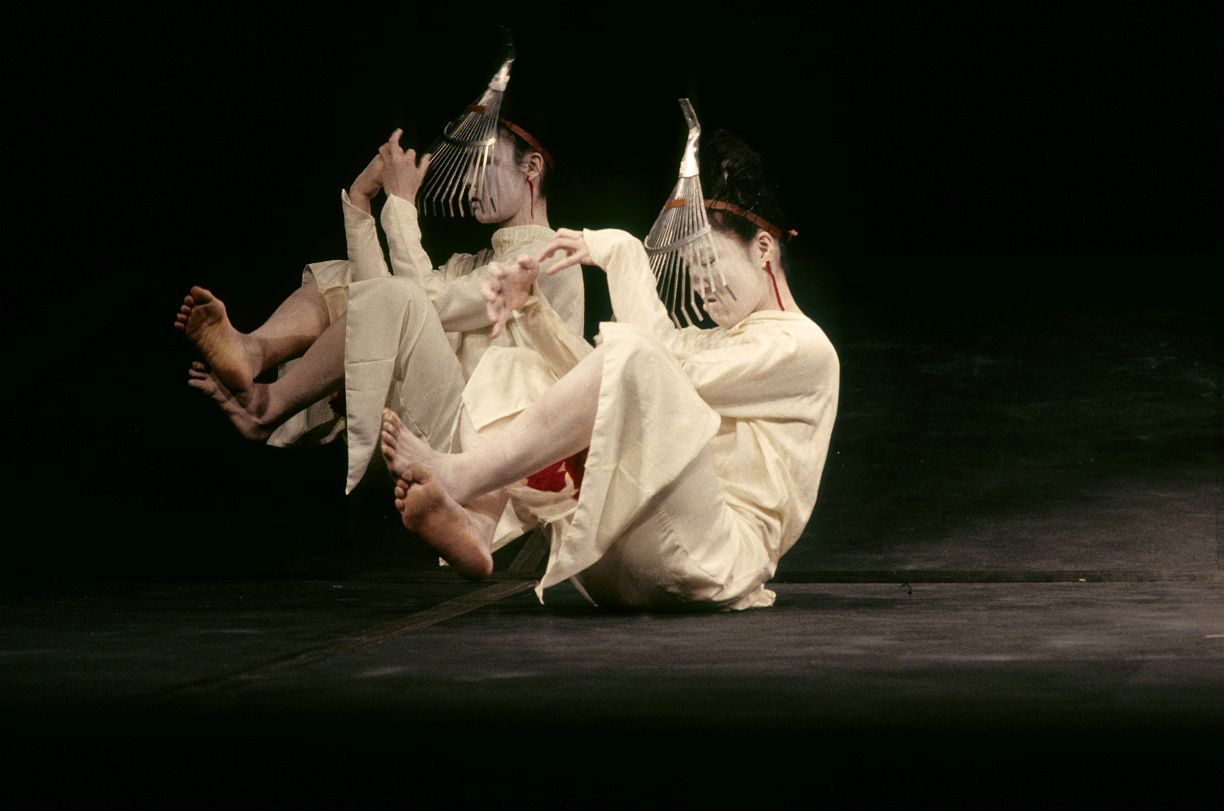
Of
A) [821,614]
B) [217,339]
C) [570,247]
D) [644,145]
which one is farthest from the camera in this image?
[644,145]

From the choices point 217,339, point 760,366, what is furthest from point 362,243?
point 760,366

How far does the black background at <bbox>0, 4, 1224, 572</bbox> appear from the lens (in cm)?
418

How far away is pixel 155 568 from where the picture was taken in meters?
3.03

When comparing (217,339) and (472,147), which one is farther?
(472,147)

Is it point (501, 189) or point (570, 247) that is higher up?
point (501, 189)

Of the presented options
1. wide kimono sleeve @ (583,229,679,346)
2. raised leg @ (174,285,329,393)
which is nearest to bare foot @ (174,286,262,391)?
raised leg @ (174,285,329,393)

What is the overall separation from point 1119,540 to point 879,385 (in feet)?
2.96

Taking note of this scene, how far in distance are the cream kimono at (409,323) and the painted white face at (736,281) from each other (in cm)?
40

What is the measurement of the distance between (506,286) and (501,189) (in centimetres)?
74

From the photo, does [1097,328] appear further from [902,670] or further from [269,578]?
[902,670]

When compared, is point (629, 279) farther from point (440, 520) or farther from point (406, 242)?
point (406, 242)

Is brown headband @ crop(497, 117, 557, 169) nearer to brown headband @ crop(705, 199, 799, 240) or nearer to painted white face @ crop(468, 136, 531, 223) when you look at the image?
painted white face @ crop(468, 136, 531, 223)

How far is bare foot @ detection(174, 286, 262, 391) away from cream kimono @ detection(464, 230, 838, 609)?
0.66 meters

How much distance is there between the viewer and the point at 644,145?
4.30 meters
